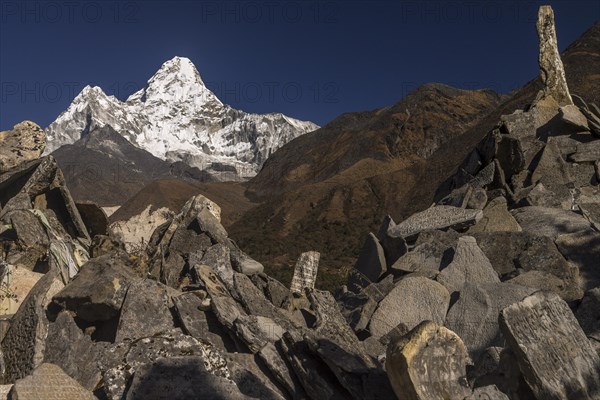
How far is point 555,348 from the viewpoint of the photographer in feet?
11.2

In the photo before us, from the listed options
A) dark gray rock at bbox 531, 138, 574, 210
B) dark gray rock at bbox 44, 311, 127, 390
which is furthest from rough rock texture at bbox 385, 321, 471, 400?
dark gray rock at bbox 531, 138, 574, 210

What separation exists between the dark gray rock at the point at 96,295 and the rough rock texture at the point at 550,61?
7.90 metres

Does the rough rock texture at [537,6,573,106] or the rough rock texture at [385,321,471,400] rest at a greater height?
the rough rock texture at [537,6,573,106]

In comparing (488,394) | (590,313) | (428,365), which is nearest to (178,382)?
(428,365)

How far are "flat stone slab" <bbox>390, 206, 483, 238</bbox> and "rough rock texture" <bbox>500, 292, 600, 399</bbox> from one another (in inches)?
147

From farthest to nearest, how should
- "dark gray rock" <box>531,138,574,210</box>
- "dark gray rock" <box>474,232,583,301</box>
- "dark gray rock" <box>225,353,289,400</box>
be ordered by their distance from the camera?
"dark gray rock" <box>531,138,574,210</box>, "dark gray rock" <box>474,232,583,301</box>, "dark gray rock" <box>225,353,289,400</box>

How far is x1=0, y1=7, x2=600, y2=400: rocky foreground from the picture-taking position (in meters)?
3.47

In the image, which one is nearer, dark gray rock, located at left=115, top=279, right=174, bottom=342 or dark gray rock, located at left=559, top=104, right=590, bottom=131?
dark gray rock, located at left=115, top=279, right=174, bottom=342

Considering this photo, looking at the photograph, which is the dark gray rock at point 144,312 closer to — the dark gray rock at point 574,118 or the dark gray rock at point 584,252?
the dark gray rock at point 584,252

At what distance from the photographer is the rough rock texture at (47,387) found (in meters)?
3.34

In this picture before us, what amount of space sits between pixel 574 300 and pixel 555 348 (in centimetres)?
173

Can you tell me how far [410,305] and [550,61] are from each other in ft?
22.0

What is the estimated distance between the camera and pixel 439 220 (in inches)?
299

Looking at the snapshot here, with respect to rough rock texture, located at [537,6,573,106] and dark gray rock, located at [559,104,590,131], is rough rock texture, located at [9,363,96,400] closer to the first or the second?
dark gray rock, located at [559,104,590,131]
